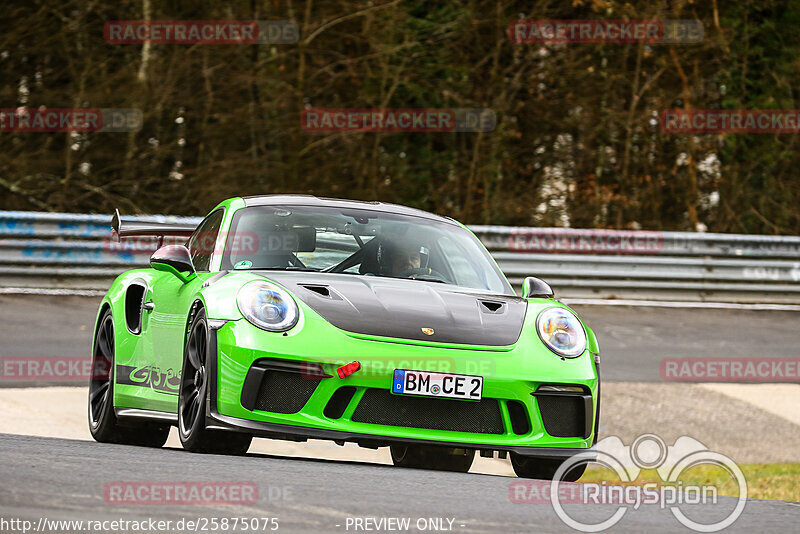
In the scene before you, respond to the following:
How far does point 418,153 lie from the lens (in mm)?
21578

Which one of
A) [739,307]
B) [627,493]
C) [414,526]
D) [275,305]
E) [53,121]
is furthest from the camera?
[53,121]

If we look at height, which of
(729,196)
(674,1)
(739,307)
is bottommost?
(739,307)

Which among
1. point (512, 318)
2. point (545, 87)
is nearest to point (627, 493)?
point (512, 318)

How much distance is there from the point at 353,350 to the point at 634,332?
33.3 feet

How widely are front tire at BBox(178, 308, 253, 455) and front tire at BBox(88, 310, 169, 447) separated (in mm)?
1271

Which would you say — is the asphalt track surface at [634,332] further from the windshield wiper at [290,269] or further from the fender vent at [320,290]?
the fender vent at [320,290]

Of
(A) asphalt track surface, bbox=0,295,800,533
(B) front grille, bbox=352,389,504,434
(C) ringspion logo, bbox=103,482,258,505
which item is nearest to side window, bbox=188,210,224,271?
(A) asphalt track surface, bbox=0,295,800,533

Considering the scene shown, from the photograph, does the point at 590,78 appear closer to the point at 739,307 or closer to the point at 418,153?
the point at 418,153

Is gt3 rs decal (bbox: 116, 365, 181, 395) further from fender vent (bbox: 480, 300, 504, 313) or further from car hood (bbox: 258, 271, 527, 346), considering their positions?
fender vent (bbox: 480, 300, 504, 313)

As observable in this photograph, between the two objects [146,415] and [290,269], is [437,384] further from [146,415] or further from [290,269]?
[146,415]

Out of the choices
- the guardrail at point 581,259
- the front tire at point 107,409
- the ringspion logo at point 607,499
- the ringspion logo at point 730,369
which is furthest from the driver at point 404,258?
the guardrail at point 581,259

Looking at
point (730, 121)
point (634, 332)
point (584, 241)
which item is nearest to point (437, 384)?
point (634, 332)

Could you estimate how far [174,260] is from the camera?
6895 mm

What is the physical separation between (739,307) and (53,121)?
31.2ft
